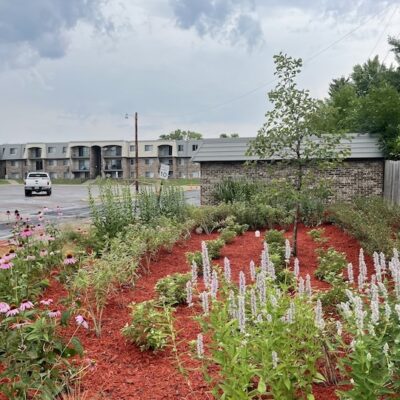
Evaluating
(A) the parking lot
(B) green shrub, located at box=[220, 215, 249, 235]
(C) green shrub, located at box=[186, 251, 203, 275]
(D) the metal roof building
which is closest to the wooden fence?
(D) the metal roof building

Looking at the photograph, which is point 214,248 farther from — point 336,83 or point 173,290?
point 336,83

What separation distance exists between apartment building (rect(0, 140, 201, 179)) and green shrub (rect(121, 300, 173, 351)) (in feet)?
240

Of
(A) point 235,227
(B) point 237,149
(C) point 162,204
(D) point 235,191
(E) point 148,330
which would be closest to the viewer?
(E) point 148,330

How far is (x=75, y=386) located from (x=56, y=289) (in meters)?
2.72

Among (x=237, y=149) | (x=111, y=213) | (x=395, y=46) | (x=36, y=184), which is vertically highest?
(x=395, y=46)

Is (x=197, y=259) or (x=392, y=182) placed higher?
(x=392, y=182)

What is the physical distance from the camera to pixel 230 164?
17.5 m

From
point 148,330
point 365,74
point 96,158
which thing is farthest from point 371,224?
point 96,158

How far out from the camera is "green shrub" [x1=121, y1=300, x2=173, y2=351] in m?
3.85

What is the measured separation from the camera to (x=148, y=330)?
3.99 m

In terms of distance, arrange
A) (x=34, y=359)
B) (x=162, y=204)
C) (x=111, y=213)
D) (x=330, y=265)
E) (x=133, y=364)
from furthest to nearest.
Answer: (x=162, y=204) → (x=111, y=213) → (x=330, y=265) → (x=133, y=364) → (x=34, y=359)

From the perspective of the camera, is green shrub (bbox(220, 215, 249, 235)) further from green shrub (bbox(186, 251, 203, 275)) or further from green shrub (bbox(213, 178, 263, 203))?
green shrub (bbox(213, 178, 263, 203))

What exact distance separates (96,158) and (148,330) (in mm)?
81892

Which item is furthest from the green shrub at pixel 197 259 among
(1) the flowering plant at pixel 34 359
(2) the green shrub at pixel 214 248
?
(1) the flowering plant at pixel 34 359
